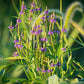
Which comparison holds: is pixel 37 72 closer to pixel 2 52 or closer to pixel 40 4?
pixel 2 52

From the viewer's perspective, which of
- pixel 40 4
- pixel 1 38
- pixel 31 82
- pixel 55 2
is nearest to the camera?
pixel 31 82

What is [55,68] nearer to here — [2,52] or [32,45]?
[32,45]

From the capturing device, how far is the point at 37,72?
1813mm

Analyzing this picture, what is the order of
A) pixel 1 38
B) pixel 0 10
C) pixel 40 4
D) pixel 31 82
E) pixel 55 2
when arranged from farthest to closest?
pixel 55 2 → pixel 0 10 → pixel 40 4 → pixel 1 38 → pixel 31 82

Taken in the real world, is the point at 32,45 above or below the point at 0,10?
below

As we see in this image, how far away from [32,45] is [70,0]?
8.28ft

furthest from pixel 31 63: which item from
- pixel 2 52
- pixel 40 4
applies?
pixel 40 4

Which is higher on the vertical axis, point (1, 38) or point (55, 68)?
point (1, 38)

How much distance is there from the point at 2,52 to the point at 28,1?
69cm

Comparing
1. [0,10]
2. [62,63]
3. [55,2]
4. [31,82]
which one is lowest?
[31,82]

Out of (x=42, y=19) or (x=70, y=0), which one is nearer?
(x=42, y=19)

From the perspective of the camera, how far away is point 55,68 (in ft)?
5.80

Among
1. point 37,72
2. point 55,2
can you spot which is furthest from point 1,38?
point 55,2

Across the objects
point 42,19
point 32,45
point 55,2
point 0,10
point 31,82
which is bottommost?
point 31,82
